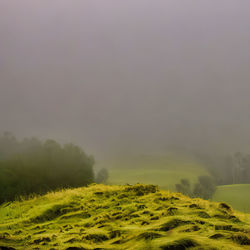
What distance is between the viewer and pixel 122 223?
8289 mm

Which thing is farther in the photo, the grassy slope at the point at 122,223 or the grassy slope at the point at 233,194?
the grassy slope at the point at 233,194

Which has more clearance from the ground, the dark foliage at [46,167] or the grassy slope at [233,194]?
the dark foliage at [46,167]

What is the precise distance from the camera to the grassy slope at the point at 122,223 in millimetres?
5948

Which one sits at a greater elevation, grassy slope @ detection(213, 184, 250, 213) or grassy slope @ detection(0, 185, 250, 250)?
grassy slope @ detection(0, 185, 250, 250)

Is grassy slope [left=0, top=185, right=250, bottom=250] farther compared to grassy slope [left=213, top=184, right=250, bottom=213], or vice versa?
grassy slope [left=213, top=184, right=250, bottom=213]

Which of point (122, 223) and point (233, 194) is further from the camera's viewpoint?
point (233, 194)

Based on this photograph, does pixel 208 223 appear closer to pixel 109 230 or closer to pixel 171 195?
pixel 109 230

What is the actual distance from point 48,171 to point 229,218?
1382 inches

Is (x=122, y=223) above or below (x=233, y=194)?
above

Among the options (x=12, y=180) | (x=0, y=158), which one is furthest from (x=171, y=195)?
(x=0, y=158)

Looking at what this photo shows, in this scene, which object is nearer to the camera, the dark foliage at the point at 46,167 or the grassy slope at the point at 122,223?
the grassy slope at the point at 122,223

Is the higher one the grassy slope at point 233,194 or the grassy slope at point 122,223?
the grassy slope at point 122,223

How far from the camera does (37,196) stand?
14055 millimetres

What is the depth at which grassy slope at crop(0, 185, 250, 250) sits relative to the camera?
19.5 feet
